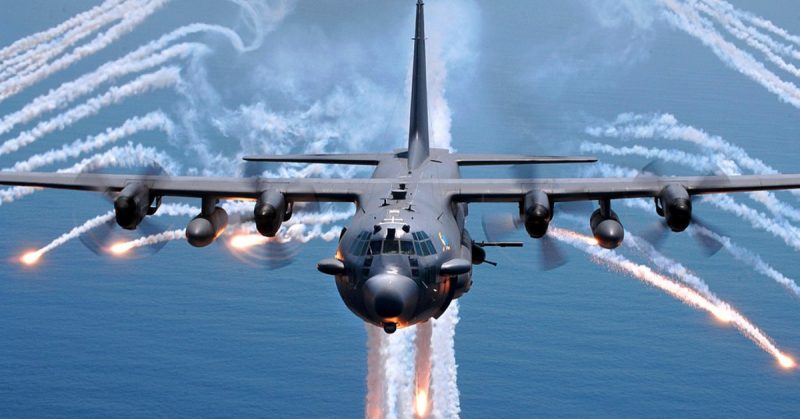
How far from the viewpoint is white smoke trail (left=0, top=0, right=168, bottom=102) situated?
64.9m

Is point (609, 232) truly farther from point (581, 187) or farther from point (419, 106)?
point (419, 106)

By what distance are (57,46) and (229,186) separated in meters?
29.0

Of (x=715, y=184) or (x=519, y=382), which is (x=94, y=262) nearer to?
(x=519, y=382)

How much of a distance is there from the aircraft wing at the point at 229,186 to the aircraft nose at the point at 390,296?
921cm

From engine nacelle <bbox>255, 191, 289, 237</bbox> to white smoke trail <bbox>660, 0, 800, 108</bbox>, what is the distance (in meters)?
28.2

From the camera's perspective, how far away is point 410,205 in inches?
1547

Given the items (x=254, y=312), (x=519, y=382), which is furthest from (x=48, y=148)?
(x=519, y=382)

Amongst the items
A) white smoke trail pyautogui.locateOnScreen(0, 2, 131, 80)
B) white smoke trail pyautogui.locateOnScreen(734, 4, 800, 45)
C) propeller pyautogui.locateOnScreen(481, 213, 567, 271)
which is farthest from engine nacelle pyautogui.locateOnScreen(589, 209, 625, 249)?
white smoke trail pyautogui.locateOnScreen(0, 2, 131, 80)

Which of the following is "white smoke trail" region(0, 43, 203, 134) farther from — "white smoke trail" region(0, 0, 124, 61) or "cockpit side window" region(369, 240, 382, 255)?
"cockpit side window" region(369, 240, 382, 255)

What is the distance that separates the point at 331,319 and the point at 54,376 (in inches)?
1397

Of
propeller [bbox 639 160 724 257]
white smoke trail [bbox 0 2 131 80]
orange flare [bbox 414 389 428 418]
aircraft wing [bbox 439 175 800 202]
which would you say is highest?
white smoke trail [bbox 0 2 131 80]

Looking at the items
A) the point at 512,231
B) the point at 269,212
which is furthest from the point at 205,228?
the point at 512,231

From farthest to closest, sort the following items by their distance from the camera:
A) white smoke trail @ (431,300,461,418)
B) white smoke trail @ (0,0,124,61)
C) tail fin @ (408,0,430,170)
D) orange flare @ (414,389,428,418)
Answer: white smoke trail @ (431,300,461,418)
orange flare @ (414,389,428,418)
white smoke trail @ (0,0,124,61)
tail fin @ (408,0,430,170)

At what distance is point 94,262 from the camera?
526ft
